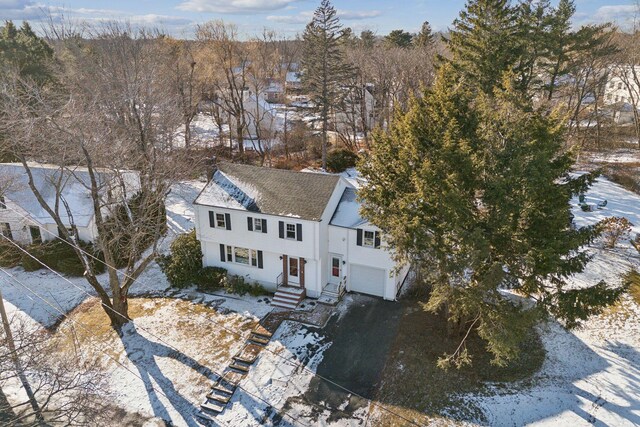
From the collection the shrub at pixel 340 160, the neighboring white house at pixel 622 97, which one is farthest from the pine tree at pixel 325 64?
the neighboring white house at pixel 622 97

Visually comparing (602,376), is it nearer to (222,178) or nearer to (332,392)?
(332,392)

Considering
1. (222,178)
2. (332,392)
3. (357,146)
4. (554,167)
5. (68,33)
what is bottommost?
(332,392)

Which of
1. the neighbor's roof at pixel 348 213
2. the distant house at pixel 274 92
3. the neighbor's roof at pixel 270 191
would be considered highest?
the distant house at pixel 274 92

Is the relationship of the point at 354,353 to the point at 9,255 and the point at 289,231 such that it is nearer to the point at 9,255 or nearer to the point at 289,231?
the point at 289,231

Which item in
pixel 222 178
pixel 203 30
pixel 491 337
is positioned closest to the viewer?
pixel 491 337

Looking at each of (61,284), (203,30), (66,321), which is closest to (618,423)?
(66,321)

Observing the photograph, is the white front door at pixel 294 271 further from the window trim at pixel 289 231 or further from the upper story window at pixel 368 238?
the upper story window at pixel 368 238

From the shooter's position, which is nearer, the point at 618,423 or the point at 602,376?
the point at 618,423

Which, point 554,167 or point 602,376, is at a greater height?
point 554,167
